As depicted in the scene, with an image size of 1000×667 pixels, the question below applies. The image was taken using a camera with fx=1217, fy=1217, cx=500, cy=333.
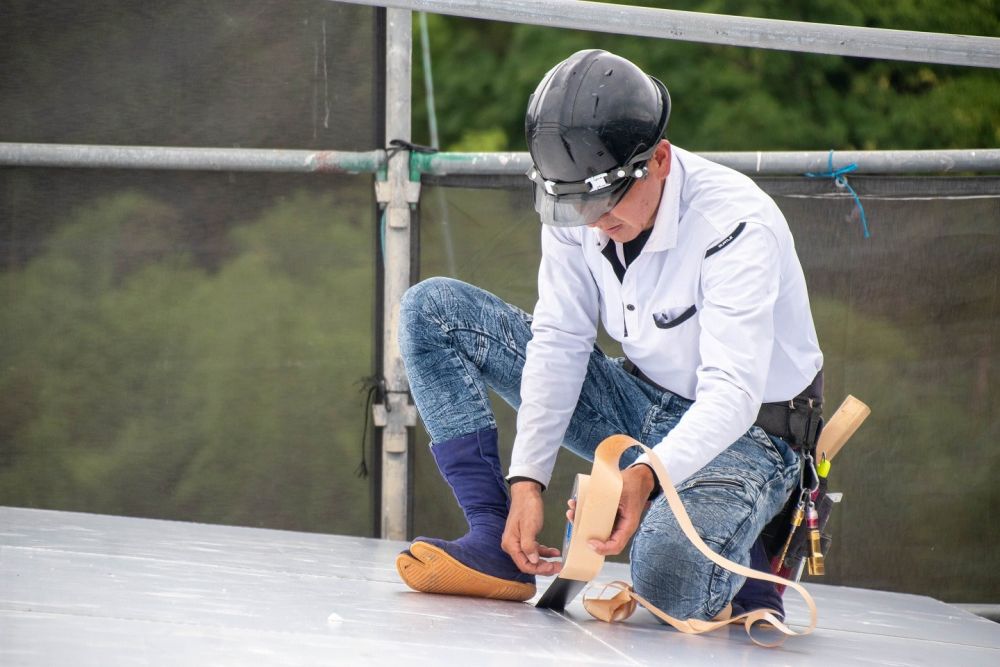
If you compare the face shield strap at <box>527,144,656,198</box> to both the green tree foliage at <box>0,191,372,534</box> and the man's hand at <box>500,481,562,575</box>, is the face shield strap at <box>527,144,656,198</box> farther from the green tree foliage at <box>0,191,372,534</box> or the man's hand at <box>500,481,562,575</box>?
the green tree foliage at <box>0,191,372,534</box>

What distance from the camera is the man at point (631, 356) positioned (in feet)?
8.00

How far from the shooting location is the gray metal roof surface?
1.86 m

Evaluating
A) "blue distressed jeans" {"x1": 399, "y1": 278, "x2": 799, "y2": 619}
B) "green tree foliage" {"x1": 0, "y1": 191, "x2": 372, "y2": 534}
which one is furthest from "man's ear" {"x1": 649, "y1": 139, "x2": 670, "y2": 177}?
"green tree foliage" {"x1": 0, "y1": 191, "x2": 372, "y2": 534}

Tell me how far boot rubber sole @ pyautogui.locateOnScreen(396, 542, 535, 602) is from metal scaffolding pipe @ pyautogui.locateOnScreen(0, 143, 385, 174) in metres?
1.81

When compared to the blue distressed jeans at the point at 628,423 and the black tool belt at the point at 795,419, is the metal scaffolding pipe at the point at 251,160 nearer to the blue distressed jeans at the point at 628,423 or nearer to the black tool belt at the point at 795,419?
the blue distressed jeans at the point at 628,423

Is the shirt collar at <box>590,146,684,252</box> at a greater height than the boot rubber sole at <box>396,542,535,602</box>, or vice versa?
the shirt collar at <box>590,146,684,252</box>

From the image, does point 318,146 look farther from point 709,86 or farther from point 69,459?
point 709,86

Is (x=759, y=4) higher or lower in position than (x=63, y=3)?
higher

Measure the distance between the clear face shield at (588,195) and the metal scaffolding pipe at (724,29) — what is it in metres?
0.44

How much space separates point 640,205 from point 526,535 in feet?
2.42

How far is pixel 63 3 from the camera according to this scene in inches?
164

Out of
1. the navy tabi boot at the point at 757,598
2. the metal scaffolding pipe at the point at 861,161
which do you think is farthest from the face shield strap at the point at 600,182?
the metal scaffolding pipe at the point at 861,161

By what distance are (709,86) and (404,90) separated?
27.6ft

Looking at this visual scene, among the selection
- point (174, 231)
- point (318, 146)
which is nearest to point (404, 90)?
point (318, 146)
